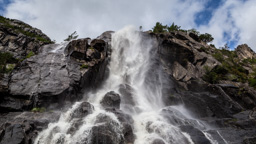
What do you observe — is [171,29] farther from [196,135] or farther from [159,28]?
[196,135]

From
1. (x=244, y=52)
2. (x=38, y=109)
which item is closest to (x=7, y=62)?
(x=38, y=109)

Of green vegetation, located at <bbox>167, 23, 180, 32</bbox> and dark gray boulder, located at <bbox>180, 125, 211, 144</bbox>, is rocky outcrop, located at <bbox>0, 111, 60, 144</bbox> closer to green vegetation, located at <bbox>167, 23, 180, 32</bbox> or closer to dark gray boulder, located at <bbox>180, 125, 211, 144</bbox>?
dark gray boulder, located at <bbox>180, 125, 211, 144</bbox>

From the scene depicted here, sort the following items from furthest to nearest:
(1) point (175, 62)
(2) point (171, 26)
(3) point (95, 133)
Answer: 1. (2) point (171, 26)
2. (1) point (175, 62)
3. (3) point (95, 133)

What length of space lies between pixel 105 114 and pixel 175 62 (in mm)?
22347

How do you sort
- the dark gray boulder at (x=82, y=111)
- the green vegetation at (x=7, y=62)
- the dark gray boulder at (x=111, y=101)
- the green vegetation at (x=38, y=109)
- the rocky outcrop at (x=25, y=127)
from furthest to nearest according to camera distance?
1. the green vegetation at (x=7, y=62)
2. the dark gray boulder at (x=111, y=101)
3. the green vegetation at (x=38, y=109)
4. the dark gray boulder at (x=82, y=111)
5. the rocky outcrop at (x=25, y=127)

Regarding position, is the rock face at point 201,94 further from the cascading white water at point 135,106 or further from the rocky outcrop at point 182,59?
the cascading white water at point 135,106

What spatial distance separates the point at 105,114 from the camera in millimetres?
15148

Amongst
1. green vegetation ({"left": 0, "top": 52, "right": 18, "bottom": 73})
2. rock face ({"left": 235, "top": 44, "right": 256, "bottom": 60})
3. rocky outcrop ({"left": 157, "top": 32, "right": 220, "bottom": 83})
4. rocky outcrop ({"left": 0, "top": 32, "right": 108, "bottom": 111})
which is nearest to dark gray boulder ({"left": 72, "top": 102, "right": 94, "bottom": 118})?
rocky outcrop ({"left": 0, "top": 32, "right": 108, "bottom": 111})

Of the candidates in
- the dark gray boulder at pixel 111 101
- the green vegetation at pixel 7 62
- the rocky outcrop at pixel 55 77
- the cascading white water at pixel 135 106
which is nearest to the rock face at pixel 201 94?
the cascading white water at pixel 135 106

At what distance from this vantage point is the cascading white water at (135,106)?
44.5 ft

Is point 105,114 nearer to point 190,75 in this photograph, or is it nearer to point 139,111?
point 139,111

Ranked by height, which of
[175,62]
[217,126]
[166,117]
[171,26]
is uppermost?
[171,26]

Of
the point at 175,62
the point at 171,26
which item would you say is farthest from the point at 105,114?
the point at 171,26

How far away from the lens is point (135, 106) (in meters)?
22.0
